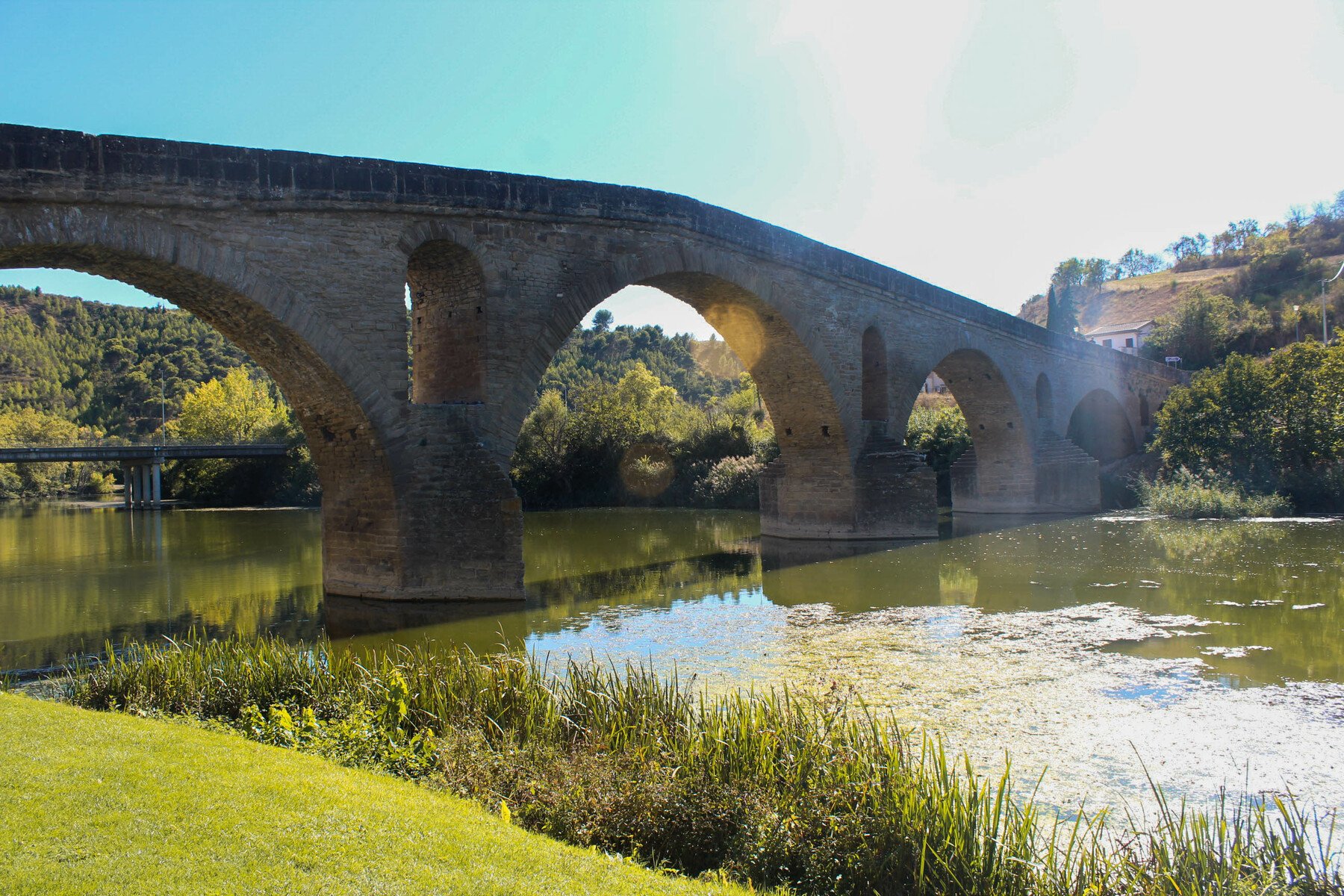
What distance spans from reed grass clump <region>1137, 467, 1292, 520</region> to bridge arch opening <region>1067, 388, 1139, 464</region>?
10746mm

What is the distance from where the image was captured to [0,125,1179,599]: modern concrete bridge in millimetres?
9508

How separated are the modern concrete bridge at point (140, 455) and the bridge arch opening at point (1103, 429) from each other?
3266 centimetres

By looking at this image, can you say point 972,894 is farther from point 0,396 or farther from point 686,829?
point 0,396

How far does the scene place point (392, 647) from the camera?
29.9ft

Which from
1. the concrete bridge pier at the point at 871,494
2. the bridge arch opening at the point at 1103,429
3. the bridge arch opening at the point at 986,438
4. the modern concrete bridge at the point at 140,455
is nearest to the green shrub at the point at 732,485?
the bridge arch opening at the point at 986,438

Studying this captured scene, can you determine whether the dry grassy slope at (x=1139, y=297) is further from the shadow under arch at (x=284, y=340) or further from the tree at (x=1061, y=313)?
the shadow under arch at (x=284, y=340)

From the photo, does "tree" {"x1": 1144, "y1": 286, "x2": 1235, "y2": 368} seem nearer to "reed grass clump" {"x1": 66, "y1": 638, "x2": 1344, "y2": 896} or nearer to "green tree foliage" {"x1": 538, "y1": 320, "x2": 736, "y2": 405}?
"green tree foliage" {"x1": 538, "y1": 320, "x2": 736, "y2": 405}

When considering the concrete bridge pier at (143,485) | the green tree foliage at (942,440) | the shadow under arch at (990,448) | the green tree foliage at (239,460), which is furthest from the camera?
the concrete bridge pier at (143,485)

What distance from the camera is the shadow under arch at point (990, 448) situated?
25.6 meters


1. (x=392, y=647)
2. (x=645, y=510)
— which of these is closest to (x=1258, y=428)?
(x=645, y=510)

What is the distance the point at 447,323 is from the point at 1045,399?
21638 mm

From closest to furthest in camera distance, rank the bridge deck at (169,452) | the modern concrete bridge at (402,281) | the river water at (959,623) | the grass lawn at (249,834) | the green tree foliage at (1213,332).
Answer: the grass lawn at (249,834)
the river water at (959,623)
the modern concrete bridge at (402,281)
the bridge deck at (169,452)
the green tree foliage at (1213,332)

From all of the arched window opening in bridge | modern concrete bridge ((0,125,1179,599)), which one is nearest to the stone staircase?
modern concrete bridge ((0,125,1179,599))

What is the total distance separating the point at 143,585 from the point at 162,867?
12.5m
